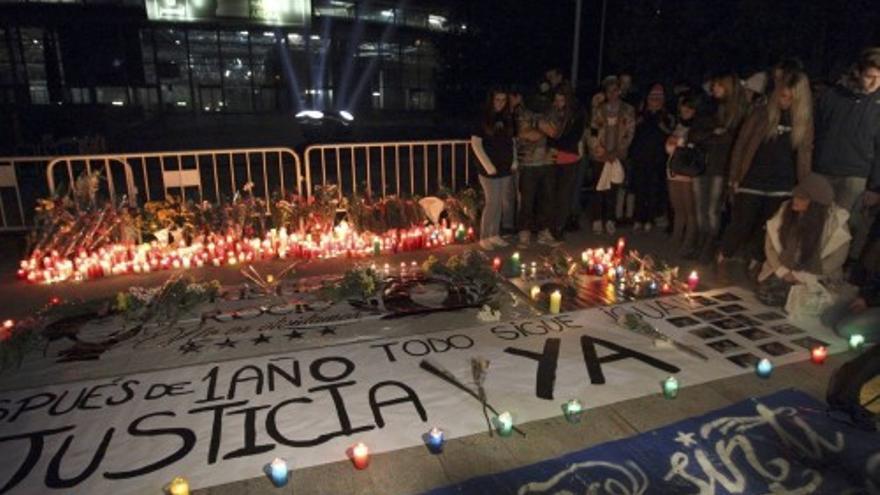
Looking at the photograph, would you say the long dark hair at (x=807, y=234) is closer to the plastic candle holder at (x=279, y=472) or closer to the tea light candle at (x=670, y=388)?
the tea light candle at (x=670, y=388)

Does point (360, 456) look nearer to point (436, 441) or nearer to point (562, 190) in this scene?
point (436, 441)

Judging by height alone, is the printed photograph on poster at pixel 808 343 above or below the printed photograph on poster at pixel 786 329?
below

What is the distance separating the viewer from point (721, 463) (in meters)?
3.14

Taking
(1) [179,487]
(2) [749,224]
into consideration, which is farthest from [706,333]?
(1) [179,487]

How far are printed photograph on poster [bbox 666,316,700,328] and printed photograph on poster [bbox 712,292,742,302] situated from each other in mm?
646

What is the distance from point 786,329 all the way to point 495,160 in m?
3.53

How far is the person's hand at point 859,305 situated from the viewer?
452cm

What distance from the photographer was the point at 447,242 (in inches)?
295

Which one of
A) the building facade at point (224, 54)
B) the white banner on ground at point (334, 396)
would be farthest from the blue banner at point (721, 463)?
the building facade at point (224, 54)

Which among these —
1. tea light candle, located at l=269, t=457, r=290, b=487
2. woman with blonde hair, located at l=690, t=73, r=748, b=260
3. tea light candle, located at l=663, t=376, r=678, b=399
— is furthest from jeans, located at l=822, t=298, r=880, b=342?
tea light candle, located at l=269, t=457, r=290, b=487

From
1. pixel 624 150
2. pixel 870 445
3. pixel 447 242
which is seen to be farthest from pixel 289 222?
pixel 870 445

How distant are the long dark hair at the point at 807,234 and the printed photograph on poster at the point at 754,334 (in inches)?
32.4

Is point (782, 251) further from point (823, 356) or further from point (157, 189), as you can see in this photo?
point (157, 189)

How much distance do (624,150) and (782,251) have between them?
2.71 metres
